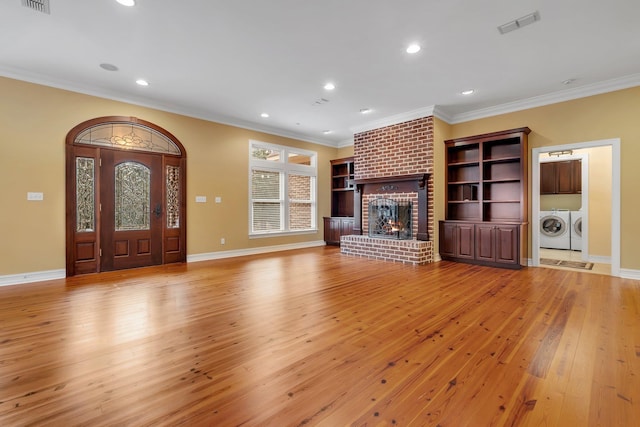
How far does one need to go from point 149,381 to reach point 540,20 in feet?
15.0

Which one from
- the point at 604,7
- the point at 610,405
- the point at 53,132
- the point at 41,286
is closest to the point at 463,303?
the point at 610,405

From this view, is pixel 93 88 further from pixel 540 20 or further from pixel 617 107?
pixel 617 107

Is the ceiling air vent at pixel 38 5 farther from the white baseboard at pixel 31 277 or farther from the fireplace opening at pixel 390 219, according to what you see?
the fireplace opening at pixel 390 219

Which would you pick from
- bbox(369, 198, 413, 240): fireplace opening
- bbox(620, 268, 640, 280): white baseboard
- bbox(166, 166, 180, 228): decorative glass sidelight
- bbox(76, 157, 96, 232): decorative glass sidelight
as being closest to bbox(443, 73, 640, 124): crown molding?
bbox(369, 198, 413, 240): fireplace opening

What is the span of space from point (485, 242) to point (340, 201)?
4.21 metres

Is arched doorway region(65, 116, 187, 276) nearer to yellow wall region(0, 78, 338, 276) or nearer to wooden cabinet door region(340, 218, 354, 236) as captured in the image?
yellow wall region(0, 78, 338, 276)

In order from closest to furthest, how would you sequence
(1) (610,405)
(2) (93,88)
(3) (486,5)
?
(1) (610,405), (3) (486,5), (2) (93,88)

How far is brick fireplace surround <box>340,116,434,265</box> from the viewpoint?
5652 millimetres

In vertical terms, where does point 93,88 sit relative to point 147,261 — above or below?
above

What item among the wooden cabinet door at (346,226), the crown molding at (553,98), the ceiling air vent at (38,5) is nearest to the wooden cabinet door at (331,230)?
the wooden cabinet door at (346,226)

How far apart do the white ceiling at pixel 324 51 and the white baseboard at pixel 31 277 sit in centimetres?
278

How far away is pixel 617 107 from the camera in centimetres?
444

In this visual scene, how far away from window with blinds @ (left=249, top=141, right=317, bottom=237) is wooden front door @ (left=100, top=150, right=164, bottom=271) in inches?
78.1

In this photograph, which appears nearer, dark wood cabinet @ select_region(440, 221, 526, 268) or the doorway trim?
the doorway trim
